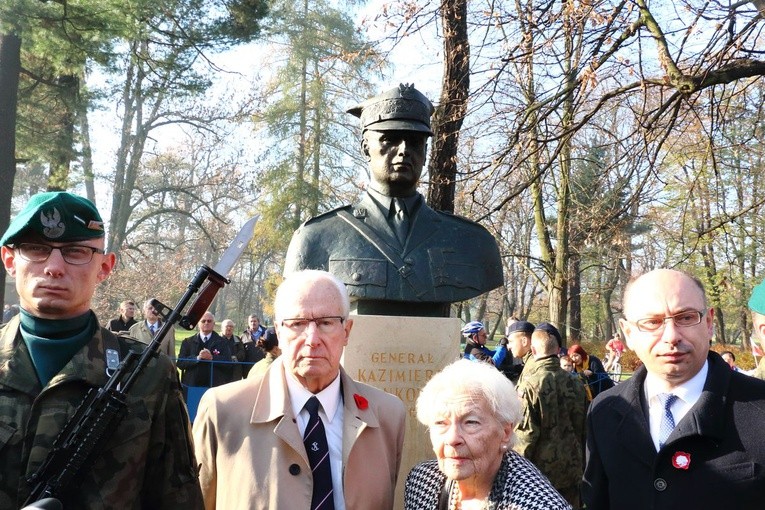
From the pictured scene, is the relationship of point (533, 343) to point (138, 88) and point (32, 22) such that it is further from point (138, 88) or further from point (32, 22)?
point (138, 88)

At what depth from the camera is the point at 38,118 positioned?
50.9 feet

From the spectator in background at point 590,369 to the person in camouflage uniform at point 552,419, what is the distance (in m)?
2.71

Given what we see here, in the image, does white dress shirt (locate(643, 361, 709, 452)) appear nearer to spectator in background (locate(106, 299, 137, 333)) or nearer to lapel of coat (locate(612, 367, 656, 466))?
lapel of coat (locate(612, 367, 656, 466))

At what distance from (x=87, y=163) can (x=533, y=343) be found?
14671mm

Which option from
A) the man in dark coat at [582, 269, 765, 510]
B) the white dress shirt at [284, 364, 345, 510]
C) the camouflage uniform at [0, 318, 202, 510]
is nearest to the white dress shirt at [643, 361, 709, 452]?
the man in dark coat at [582, 269, 765, 510]

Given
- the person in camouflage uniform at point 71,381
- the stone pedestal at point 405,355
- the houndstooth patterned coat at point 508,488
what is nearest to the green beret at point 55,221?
the person in camouflage uniform at point 71,381

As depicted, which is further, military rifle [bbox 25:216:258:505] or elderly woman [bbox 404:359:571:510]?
elderly woman [bbox 404:359:571:510]

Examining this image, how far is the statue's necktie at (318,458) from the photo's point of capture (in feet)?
8.14

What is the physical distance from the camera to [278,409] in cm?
258

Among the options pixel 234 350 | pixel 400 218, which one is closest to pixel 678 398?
pixel 400 218

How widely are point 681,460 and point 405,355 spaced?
2016 millimetres

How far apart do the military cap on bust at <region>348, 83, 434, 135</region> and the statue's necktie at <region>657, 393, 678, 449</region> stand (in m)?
2.35

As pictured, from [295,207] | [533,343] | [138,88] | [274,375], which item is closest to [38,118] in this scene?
[138,88]

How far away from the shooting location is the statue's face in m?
4.53
